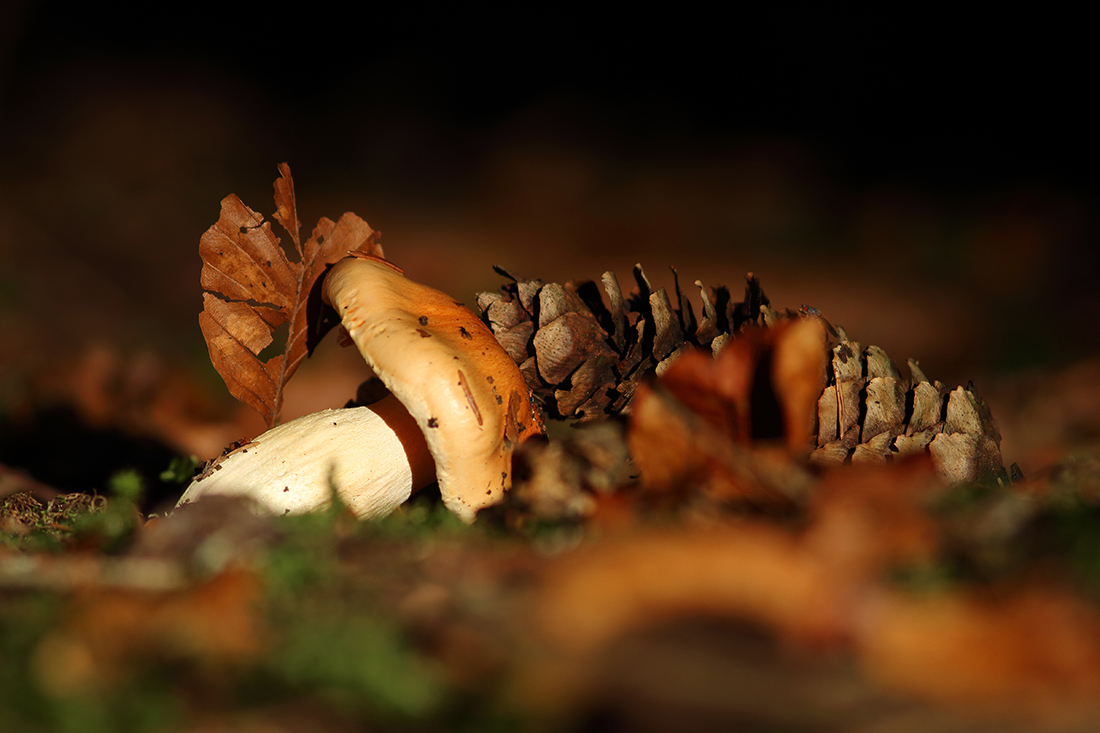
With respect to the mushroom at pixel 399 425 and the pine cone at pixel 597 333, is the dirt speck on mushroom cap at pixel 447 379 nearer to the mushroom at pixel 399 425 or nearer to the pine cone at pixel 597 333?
the mushroom at pixel 399 425

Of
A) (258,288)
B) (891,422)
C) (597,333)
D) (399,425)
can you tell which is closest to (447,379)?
(399,425)

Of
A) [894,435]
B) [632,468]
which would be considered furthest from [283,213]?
[894,435]

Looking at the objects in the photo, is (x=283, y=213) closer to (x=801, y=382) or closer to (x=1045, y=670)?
(x=801, y=382)

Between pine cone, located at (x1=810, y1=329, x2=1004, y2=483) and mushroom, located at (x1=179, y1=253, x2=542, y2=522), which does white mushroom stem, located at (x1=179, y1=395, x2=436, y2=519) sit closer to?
mushroom, located at (x1=179, y1=253, x2=542, y2=522)

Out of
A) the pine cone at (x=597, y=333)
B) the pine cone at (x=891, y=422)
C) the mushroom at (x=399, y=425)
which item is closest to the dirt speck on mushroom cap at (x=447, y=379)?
the mushroom at (x=399, y=425)

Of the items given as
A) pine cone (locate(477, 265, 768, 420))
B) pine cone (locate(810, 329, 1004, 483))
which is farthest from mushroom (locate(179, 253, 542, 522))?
pine cone (locate(810, 329, 1004, 483))
